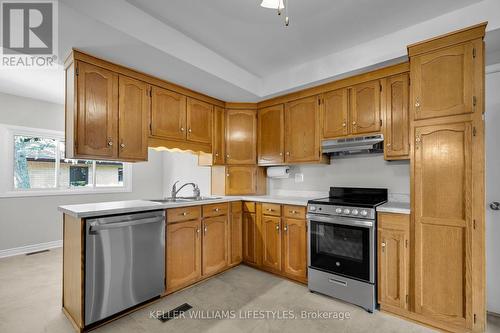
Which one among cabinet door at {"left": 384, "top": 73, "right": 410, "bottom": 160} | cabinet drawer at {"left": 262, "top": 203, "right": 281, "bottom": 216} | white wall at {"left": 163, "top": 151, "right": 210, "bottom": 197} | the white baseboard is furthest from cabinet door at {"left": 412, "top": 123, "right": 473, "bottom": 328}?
the white baseboard

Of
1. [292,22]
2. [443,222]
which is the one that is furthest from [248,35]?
[443,222]

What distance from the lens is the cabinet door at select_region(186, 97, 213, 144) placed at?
3.25 metres

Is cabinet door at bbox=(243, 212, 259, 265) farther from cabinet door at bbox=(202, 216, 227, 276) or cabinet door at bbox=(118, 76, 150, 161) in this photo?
cabinet door at bbox=(118, 76, 150, 161)

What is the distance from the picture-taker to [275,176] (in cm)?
375

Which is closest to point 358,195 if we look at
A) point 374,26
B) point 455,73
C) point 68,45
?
point 455,73

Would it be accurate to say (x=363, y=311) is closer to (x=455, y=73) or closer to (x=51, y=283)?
(x=455, y=73)

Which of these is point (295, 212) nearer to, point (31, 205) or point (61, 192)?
point (61, 192)

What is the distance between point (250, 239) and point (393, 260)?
1753 mm

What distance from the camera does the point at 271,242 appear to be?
3.14 meters

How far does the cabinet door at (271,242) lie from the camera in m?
3.07

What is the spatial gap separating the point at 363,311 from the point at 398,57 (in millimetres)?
2462

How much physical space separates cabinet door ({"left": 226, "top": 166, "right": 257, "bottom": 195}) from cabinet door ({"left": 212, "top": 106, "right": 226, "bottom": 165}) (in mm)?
234

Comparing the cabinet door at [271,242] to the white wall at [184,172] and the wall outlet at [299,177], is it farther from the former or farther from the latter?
the white wall at [184,172]

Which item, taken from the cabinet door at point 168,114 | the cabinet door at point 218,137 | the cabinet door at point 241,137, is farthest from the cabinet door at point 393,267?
the cabinet door at point 168,114
